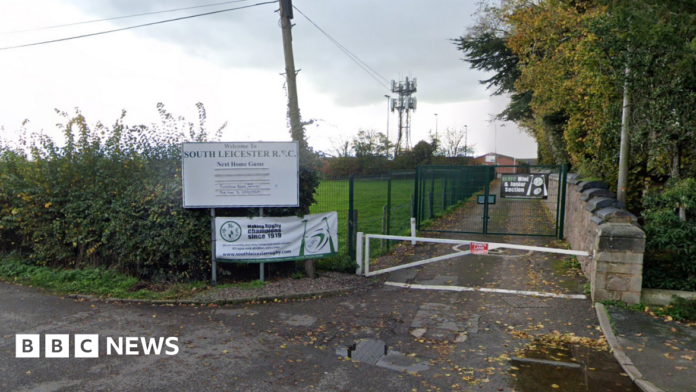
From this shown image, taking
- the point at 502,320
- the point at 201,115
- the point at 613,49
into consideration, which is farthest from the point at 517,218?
the point at 201,115

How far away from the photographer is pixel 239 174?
317 inches

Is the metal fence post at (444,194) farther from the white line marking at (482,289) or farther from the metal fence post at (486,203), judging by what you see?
the white line marking at (482,289)

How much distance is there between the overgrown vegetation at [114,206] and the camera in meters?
8.11

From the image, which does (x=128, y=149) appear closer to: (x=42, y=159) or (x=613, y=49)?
(x=42, y=159)

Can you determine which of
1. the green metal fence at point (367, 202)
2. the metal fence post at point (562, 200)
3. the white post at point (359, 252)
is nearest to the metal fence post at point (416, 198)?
the green metal fence at point (367, 202)

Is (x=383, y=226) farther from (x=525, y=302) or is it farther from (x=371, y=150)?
(x=371, y=150)

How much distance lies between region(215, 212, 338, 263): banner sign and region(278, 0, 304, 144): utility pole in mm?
1526

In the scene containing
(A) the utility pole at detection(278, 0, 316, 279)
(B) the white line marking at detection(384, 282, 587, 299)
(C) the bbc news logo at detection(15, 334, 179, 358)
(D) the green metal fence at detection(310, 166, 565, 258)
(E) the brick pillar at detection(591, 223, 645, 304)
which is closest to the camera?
(C) the bbc news logo at detection(15, 334, 179, 358)

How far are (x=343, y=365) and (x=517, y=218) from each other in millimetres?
9013

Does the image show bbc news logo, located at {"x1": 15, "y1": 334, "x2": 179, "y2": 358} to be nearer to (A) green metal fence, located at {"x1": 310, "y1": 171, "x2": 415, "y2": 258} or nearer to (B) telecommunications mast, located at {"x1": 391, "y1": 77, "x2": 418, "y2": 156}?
(A) green metal fence, located at {"x1": 310, "y1": 171, "x2": 415, "y2": 258}

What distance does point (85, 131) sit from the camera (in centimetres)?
918

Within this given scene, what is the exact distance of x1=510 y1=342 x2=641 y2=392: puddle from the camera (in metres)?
4.51

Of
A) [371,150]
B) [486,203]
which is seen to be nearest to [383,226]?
[486,203]

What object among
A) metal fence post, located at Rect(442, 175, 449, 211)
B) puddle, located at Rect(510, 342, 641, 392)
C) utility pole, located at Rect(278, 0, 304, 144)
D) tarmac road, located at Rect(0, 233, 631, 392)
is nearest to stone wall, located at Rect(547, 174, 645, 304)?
tarmac road, located at Rect(0, 233, 631, 392)
